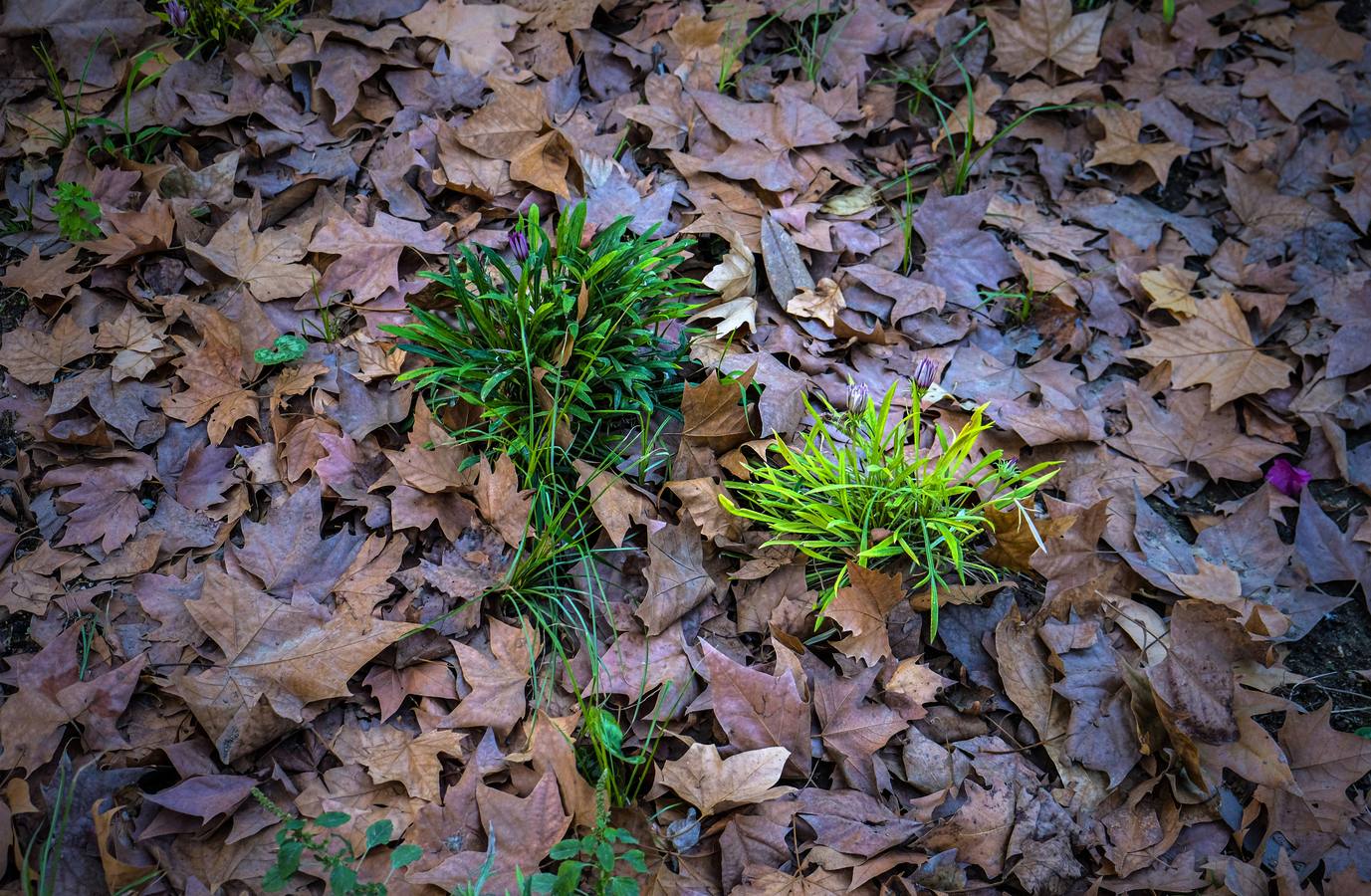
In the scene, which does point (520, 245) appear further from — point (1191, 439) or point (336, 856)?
point (1191, 439)

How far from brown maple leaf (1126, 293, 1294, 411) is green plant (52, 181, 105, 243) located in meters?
3.28

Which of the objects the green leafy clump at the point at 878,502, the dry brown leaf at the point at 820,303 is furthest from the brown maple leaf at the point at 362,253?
the green leafy clump at the point at 878,502

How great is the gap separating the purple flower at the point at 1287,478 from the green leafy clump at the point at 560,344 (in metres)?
1.81

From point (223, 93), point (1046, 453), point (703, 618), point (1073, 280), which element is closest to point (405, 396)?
point (703, 618)

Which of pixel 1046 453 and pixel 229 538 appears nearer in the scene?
pixel 229 538

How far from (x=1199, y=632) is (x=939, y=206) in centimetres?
158

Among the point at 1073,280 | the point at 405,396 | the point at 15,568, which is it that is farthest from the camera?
the point at 1073,280

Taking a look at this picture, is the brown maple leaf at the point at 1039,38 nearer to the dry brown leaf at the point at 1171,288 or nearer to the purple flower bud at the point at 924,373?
the dry brown leaf at the point at 1171,288

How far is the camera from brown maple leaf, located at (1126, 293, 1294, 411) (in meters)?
2.76

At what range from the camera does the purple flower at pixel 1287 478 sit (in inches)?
102

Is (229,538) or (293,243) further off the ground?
(293,243)

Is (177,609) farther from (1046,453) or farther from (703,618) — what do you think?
(1046,453)

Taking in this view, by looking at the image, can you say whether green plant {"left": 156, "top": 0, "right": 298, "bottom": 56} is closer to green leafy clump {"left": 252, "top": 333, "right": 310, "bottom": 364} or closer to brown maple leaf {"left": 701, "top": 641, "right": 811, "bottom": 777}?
green leafy clump {"left": 252, "top": 333, "right": 310, "bottom": 364}

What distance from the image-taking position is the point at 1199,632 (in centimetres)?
224
